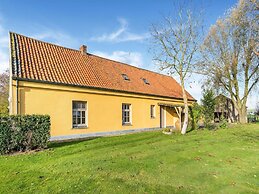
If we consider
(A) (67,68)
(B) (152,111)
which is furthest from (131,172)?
(B) (152,111)

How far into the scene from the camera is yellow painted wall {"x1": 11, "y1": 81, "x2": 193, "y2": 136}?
11.6 m

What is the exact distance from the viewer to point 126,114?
17891mm

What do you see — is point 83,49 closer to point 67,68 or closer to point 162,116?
point 67,68

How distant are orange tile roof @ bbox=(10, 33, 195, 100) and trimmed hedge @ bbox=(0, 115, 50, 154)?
2.99 m

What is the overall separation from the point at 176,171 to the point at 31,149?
7258 mm

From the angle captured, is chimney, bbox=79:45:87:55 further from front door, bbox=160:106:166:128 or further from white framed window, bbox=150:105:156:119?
front door, bbox=160:106:166:128

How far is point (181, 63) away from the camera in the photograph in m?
18.1

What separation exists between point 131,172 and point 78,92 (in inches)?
346

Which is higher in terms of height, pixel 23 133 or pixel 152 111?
pixel 152 111

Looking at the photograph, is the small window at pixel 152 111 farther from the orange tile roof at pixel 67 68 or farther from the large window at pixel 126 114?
the large window at pixel 126 114

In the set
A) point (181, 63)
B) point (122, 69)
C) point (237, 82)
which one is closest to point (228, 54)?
point (237, 82)

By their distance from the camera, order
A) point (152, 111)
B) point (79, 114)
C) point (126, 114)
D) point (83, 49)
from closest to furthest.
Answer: point (79, 114)
point (126, 114)
point (83, 49)
point (152, 111)

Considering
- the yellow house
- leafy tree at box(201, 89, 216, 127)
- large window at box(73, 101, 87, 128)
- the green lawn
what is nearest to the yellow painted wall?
the yellow house

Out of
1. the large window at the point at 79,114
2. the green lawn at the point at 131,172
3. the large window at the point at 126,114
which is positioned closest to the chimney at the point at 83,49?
the large window at the point at 79,114
